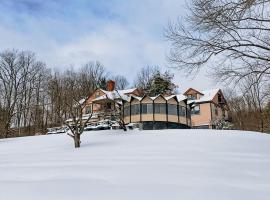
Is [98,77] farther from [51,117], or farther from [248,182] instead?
[248,182]

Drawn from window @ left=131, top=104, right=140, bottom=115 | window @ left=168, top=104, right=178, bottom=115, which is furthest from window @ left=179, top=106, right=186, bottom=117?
window @ left=131, top=104, right=140, bottom=115

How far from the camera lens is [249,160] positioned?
495 inches

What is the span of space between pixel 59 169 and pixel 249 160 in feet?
19.9

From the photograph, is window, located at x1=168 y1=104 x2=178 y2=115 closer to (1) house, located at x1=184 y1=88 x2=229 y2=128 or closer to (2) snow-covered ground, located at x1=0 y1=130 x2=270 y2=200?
(1) house, located at x1=184 y1=88 x2=229 y2=128

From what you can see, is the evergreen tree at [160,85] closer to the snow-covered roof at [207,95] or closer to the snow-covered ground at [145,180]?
the snow-covered roof at [207,95]

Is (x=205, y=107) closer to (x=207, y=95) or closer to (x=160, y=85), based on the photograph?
(x=207, y=95)

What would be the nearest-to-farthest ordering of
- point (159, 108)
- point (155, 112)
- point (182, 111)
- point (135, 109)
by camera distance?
1. point (155, 112)
2. point (159, 108)
3. point (135, 109)
4. point (182, 111)

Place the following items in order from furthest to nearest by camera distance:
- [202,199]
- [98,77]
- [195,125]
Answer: [98,77] < [195,125] < [202,199]

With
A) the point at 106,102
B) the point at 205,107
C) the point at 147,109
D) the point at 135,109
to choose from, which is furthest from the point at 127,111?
the point at 205,107

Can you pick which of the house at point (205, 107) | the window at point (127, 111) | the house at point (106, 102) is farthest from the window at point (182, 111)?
the house at point (106, 102)

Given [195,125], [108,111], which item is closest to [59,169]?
[108,111]

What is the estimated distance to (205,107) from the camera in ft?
174

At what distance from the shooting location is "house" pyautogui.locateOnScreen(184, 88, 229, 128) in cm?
5175

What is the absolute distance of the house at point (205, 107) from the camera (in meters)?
51.8
